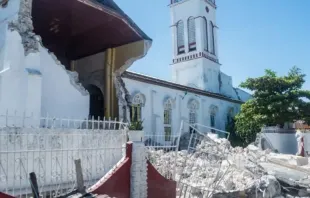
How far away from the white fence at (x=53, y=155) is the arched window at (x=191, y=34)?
83.3 feet

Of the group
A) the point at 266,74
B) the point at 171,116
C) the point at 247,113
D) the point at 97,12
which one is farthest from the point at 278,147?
the point at 97,12

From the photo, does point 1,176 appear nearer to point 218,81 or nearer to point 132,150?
point 132,150

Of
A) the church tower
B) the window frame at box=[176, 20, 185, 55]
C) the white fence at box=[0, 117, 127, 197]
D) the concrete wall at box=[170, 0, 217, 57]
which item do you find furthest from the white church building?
the window frame at box=[176, 20, 185, 55]

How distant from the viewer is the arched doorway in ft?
38.1

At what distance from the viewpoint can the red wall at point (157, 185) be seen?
6922mm

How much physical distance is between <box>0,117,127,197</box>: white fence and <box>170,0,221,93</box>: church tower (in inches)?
922

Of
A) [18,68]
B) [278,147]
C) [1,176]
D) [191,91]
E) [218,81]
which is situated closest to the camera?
[1,176]

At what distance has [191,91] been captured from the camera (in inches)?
938

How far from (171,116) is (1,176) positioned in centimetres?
1749

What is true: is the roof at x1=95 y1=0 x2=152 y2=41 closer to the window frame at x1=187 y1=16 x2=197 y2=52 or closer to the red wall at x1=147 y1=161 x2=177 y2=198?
the red wall at x1=147 y1=161 x2=177 y2=198

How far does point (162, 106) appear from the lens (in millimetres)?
21141


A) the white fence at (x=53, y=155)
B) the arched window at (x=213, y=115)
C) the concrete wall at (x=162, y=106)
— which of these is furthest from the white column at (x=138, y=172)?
the arched window at (x=213, y=115)

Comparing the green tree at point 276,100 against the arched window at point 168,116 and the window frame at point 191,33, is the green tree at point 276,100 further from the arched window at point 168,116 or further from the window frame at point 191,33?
the window frame at point 191,33

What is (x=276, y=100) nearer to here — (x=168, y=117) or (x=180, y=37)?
(x=168, y=117)
